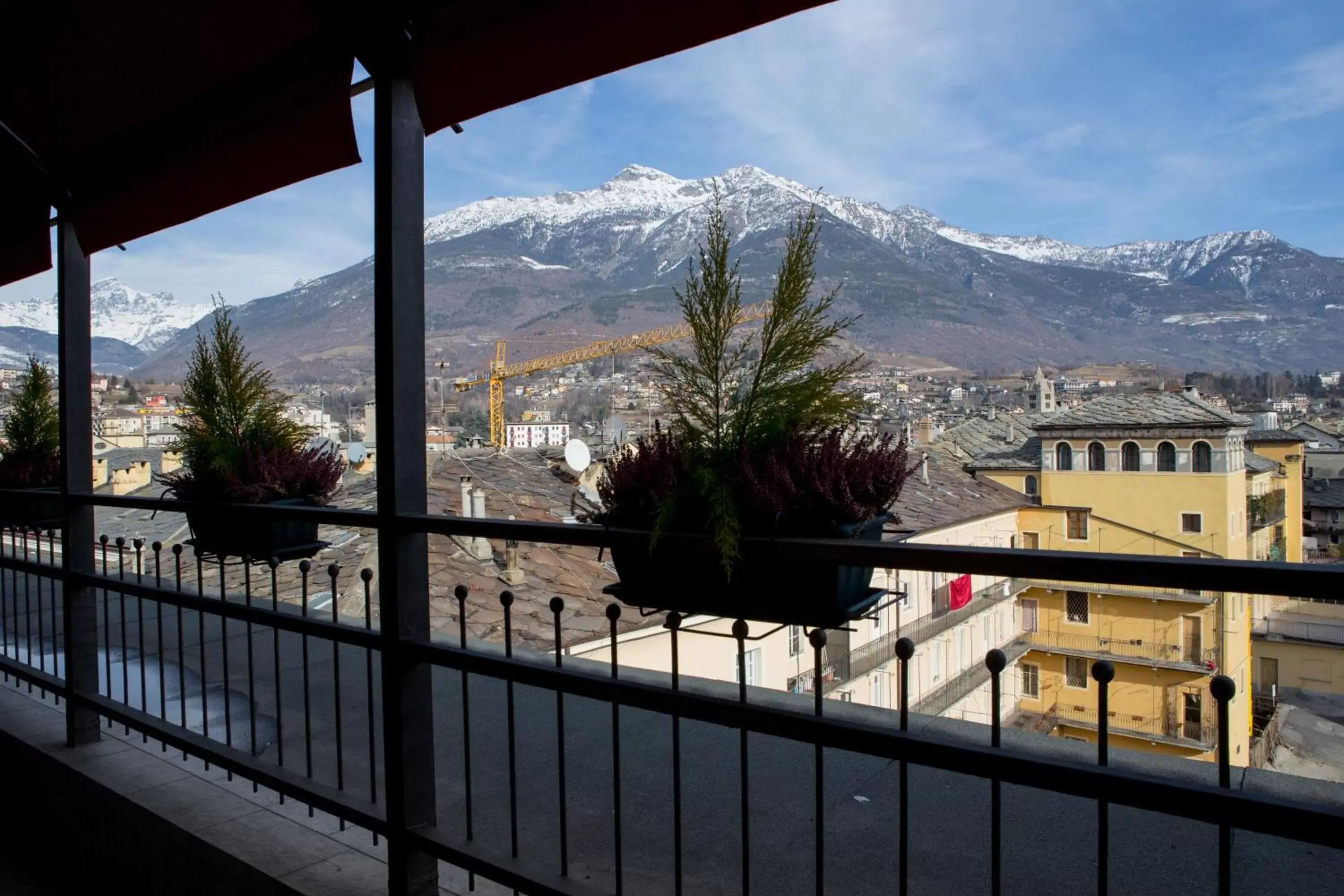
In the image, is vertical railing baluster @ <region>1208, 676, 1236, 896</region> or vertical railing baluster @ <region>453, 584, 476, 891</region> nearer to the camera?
vertical railing baluster @ <region>1208, 676, 1236, 896</region>

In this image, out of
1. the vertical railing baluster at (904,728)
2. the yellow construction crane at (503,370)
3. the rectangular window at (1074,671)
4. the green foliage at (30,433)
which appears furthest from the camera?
the rectangular window at (1074,671)

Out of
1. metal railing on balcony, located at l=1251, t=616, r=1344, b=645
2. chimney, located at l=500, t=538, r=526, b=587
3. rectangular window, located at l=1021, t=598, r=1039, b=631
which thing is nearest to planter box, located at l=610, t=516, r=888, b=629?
chimney, located at l=500, t=538, r=526, b=587

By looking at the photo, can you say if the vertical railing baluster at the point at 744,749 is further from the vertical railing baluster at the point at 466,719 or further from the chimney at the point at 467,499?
the chimney at the point at 467,499

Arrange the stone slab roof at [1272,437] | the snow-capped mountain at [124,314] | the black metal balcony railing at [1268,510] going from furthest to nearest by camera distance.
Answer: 1. the stone slab roof at [1272,437]
2. the black metal balcony railing at [1268,510]
3. the snow-capped mountain at [124,314]

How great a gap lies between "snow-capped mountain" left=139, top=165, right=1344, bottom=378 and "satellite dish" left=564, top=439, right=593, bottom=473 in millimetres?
1309

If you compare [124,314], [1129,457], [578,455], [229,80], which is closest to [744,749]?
[229,80]

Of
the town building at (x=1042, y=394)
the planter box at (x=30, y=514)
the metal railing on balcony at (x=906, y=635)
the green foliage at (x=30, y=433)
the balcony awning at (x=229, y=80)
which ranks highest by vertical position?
the balcony awning at (x=229, y=80)

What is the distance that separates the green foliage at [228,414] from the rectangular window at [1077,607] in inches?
748

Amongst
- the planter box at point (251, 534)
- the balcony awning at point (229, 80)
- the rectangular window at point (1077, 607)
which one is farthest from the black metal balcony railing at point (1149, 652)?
the balcony awning at point (229, 80)

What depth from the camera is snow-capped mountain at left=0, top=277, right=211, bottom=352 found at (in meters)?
3.54

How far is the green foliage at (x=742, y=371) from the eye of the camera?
5.01ft

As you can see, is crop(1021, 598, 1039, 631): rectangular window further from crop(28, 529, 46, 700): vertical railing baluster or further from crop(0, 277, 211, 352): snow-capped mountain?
crop(28, 529, 46, 700): vertical railing baluster

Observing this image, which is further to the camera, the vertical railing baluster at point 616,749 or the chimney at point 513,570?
the chimney at point 513,570

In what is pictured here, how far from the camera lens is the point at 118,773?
2920 millimetres
